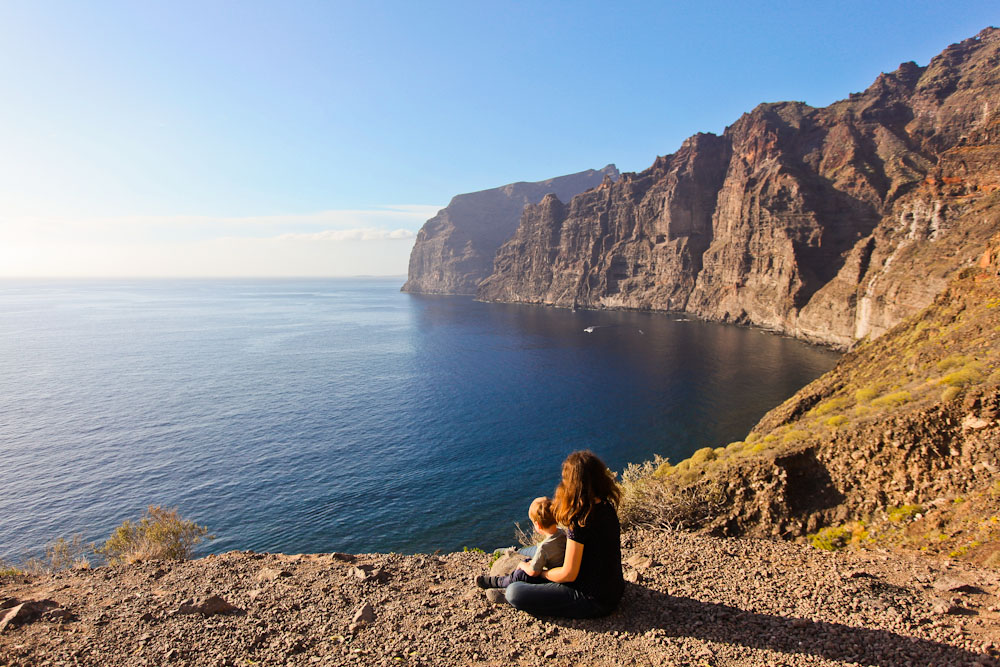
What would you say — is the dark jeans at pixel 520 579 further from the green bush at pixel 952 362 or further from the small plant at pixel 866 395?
the green bush at pixel 952 362

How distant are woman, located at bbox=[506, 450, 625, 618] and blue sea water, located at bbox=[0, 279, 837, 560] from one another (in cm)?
2599

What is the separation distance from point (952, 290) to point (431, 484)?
37.6m

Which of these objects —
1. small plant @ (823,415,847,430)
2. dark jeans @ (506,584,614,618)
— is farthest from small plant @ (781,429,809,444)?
dark jeans @ (506,584,614,618)

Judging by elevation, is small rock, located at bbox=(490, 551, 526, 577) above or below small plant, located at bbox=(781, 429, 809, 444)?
below

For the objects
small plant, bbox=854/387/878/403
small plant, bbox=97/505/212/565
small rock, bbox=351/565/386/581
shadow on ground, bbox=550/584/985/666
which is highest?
small plant, bbox=854/387/878/403

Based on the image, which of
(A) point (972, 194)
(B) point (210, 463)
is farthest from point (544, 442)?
(A) point (972, 194)

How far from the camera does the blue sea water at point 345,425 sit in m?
36.8

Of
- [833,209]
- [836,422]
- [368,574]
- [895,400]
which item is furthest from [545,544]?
[833,209]

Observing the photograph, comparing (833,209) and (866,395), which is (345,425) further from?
(833,209)

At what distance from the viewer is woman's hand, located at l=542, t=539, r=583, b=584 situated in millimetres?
7422

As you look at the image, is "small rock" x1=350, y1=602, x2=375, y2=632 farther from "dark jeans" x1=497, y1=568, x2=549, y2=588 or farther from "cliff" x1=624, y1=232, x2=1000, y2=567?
"cliff" x1=624, y1=232, x2=1000, y2=567

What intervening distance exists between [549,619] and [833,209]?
155782mm

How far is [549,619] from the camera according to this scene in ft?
27.0

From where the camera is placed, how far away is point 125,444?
50938 mm
